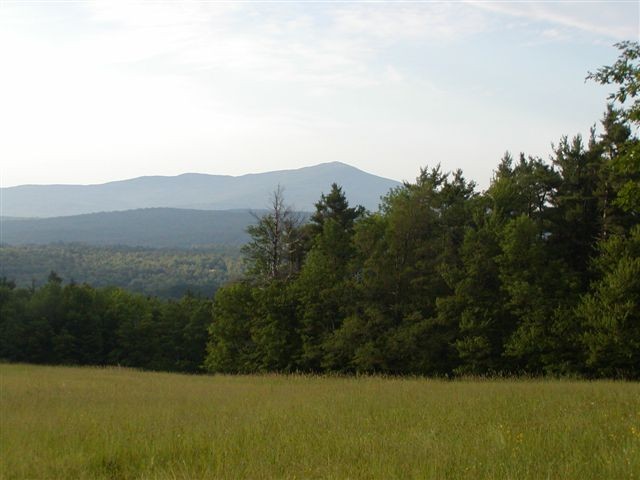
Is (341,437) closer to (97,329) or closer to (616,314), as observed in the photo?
(616,314)

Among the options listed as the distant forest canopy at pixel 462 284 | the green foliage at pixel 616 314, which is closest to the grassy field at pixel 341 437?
the distant forest canopy at pixel 462 284

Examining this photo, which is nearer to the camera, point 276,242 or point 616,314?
point 616,314

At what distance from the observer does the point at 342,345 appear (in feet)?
115

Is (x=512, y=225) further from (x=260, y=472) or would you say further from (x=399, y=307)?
(x=260, y=472)

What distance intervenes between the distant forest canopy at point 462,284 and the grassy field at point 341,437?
504 inches

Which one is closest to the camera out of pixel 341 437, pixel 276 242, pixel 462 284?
pixel 341 437

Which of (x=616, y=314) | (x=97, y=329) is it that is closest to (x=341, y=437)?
(x=616, y=314)

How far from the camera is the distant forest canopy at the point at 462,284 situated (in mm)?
29672

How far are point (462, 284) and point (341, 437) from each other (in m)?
24.0

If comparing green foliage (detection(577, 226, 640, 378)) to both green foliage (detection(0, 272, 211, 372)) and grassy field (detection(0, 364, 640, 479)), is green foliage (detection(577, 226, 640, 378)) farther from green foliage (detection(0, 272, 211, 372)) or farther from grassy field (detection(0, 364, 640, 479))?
green foliage (detection(0, 272, 211, 372))

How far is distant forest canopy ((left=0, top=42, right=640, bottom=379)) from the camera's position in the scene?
97.3ft

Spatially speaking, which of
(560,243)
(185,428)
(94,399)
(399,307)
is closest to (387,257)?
(399,307)

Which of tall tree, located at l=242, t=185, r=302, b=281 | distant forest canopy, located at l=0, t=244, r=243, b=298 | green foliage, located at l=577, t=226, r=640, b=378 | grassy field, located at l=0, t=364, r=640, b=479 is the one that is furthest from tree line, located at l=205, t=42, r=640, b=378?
distant forest canopy, located at l=0, t=244, r=243, b=298

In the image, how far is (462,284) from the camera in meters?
32.1
